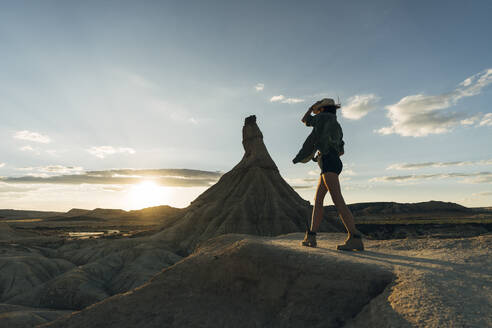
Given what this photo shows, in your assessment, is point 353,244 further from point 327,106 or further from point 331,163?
point 327,106

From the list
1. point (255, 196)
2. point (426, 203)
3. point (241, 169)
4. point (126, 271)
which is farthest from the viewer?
point (426, 203)

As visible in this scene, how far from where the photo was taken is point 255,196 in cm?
3719

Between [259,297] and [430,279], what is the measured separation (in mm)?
1775

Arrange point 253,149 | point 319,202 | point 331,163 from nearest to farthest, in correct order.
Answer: point 331,163, point 319,202, point 253,149

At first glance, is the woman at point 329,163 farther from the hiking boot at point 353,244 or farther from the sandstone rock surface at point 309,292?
the sandstone rock surface at point 309,292

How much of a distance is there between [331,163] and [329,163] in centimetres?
3

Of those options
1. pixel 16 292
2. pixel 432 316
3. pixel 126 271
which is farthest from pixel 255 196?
pixel 432 316

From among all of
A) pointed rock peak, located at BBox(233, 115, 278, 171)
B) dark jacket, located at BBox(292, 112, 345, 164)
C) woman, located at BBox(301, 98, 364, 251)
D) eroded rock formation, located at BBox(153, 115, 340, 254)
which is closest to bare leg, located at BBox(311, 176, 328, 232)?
woman, located at BBox(301, 98, 364, 251)

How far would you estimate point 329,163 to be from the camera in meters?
4.82

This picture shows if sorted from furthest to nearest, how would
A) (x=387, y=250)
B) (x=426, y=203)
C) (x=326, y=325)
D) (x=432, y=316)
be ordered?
(x=426, y=203), (x=387, y=250), (x=326, y=325), (x=432, y=316)

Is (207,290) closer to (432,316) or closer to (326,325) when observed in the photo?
(326,325)

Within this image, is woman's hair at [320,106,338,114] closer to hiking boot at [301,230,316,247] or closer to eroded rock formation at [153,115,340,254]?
hiking boot at [301,230,316,247]

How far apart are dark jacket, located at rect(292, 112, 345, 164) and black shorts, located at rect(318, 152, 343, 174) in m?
0.08

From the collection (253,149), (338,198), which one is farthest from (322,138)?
(253,149)
